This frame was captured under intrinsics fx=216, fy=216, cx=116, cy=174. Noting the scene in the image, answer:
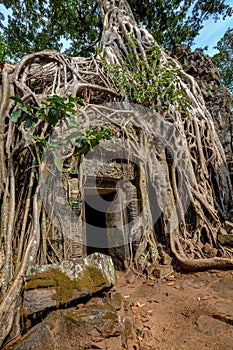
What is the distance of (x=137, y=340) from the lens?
1.70 m

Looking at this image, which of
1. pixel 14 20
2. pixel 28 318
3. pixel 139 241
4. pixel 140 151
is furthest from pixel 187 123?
pixel 14 20

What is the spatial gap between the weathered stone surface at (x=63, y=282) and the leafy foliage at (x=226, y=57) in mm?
9738

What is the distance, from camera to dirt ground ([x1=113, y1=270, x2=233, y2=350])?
1.64m

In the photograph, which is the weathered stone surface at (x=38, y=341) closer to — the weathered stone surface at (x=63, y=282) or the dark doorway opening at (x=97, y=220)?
the weathered stone surface at (x=63, y=282)

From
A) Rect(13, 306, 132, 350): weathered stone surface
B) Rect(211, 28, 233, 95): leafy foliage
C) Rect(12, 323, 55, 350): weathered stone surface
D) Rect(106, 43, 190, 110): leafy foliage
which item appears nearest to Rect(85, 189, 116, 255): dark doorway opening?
Rect(106, 43, 190, 110): leafy foliage

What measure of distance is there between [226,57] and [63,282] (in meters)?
11.4

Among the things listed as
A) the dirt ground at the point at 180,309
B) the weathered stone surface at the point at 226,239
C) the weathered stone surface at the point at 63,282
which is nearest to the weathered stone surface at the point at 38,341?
the weathered stone surface at the point at 63,282

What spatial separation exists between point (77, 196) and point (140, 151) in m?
1.30

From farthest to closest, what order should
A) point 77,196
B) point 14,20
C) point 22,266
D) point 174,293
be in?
point 14,20 → point 77,196 → point 174,293 → point 22,266

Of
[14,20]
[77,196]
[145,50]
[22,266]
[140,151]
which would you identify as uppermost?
[14,20]

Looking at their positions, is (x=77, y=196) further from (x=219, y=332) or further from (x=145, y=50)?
(x=145, y=50)

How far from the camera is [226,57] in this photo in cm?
972

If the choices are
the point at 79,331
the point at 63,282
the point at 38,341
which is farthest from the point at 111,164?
the point at 38,341

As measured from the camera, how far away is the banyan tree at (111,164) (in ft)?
7.53
